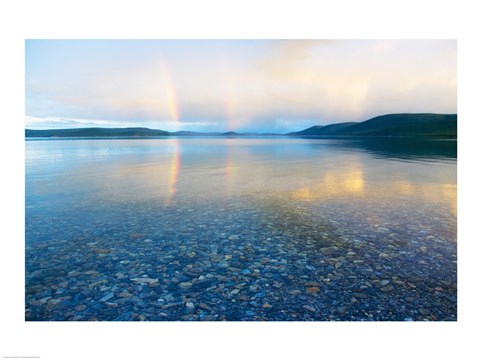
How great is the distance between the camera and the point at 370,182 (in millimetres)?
19156

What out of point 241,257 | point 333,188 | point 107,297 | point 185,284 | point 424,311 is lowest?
point 424,311

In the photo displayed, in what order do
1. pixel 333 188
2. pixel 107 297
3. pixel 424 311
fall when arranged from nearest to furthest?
pixel 424 311 < pixel 107 297 < pixel 333 188

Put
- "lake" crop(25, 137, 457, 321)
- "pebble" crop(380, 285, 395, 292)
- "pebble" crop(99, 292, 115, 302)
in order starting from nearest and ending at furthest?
"lake" crop(25, 137, 457, 321)
"pebble" crop(99, 292, 115, 302)
"pebble" crop(380, 285, 395, 292)

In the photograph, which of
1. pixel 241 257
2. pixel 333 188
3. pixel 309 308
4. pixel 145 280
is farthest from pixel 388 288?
pixel 333 188

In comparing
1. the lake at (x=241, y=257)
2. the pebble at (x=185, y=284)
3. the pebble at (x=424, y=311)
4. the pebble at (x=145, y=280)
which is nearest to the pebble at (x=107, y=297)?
the lake at (x=241, y=257)

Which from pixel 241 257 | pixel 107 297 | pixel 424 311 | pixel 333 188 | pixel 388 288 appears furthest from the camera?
pixel 333 188

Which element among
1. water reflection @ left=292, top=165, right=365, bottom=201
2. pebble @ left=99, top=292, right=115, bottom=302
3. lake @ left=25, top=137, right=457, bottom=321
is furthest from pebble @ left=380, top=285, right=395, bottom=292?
water reflection @ left=292, top=165, right=365, bottom=201

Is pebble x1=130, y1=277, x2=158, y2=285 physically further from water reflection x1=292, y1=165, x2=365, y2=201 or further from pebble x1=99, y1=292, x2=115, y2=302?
water reflection x1=292, y1=165, x2=365, y2=201

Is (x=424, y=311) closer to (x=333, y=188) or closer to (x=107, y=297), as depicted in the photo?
(x=107, y=297)

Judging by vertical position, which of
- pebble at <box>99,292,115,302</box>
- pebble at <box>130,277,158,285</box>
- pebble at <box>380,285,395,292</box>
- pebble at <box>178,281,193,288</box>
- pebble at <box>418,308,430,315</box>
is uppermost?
pebble at <box>130,277,158,285</box>

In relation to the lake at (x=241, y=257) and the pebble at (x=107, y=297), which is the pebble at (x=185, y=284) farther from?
the pebble at (x=107, y=297)

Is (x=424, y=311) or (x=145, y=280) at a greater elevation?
(x=145, y=280)
